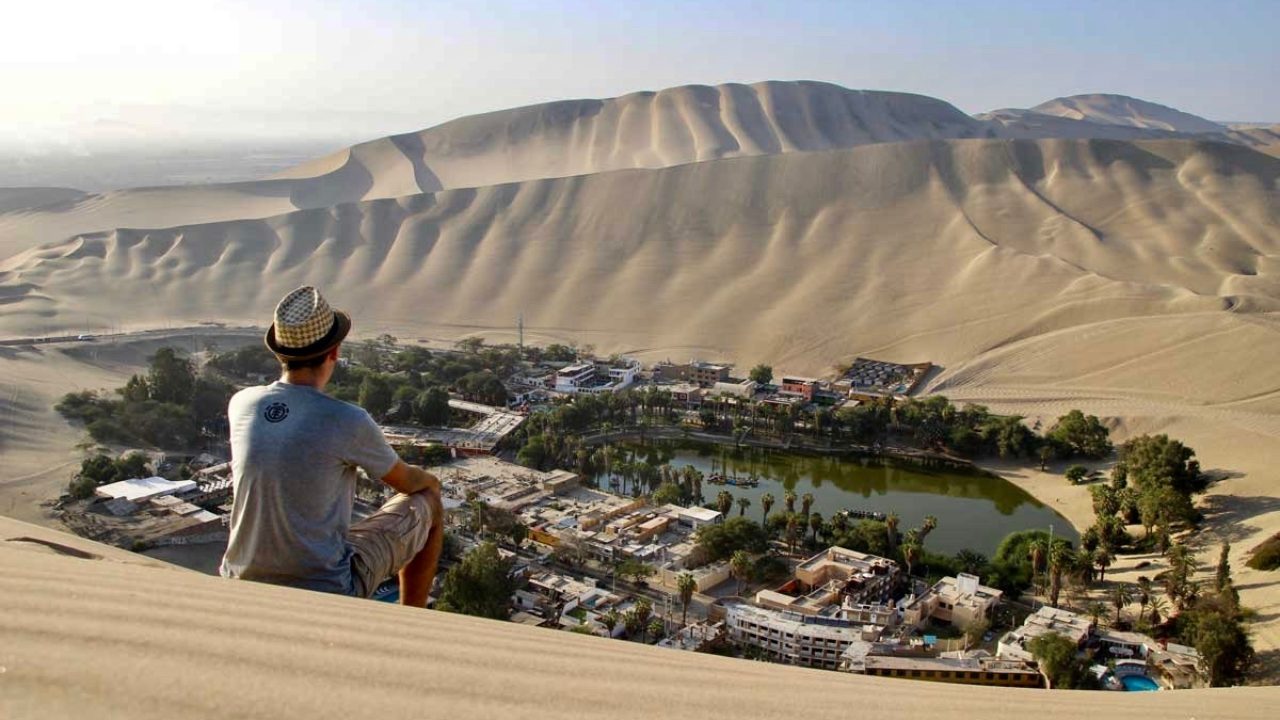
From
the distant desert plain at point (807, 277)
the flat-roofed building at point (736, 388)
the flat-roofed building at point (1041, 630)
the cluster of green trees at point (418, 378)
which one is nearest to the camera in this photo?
the flat-roofed building at point (1041, 630)

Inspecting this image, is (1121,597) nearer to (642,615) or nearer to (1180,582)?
(1180,582)

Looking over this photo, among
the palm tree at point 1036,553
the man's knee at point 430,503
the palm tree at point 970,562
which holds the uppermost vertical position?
the man's knee at point 430,503

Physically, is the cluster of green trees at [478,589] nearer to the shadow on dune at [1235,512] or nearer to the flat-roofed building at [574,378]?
the shadow on dune at [1235,512]

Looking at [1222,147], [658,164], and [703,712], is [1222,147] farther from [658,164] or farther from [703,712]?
[703,712]

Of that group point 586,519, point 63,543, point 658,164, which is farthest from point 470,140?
point 63,543

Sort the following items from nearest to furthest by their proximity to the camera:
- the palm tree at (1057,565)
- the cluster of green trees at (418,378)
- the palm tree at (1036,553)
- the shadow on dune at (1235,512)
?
the palm tree at (1057,565) → the palm tree at (1036,553) → the shadow on dune at (1235,512) → the cluster of green trees at (418,378)

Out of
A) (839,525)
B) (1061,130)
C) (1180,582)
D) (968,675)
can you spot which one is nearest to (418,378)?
(839,525)

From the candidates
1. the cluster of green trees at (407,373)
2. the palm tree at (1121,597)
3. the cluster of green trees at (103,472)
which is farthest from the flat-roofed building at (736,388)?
the cluster of green trees at (103,472)

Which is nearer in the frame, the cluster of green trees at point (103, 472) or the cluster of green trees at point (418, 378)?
the cluster of green trees at point (103, 472)
